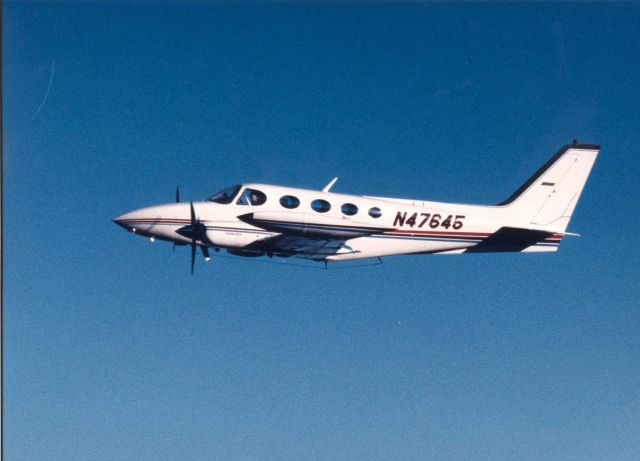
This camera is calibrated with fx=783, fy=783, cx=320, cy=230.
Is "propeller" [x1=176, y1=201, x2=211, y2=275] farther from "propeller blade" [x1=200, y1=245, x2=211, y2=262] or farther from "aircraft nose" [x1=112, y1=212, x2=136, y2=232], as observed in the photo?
"aircraft nose" [x1=112, y1=212, x2=136, y2=232]

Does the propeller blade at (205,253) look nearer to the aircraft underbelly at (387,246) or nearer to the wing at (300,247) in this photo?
the wing at (300,247)

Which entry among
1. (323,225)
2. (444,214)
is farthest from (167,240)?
(444,214)

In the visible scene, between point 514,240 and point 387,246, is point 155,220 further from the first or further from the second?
point 514,240

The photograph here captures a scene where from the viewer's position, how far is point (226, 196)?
32.2 meters

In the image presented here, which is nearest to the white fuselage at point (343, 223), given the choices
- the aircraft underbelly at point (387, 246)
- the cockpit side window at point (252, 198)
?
the aircraft underbelly at point (387, 246)

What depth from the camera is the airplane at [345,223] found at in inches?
1236

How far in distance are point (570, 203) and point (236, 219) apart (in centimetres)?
1500

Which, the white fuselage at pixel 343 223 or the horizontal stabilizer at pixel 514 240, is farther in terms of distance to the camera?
the horizontal stabilizer at pixel 514 240

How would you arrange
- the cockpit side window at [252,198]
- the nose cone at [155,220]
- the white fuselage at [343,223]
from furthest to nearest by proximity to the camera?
the nose cone at [155,220]
the cockpit side window at [252,198]
the white fuselage at [343,223]

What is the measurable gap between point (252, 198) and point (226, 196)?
116cm

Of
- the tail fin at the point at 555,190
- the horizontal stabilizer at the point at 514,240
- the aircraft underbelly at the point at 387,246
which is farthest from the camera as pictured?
the tail fin at the point at 555,190

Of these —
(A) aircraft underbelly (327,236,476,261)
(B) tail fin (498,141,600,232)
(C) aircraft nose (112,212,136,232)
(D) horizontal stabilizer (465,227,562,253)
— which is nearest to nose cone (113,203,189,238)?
(C) aircraft nose (112,212,136,232)

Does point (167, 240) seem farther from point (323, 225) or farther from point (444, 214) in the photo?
point (444, 214)

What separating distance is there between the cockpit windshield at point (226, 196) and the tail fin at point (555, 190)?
12.0 m
